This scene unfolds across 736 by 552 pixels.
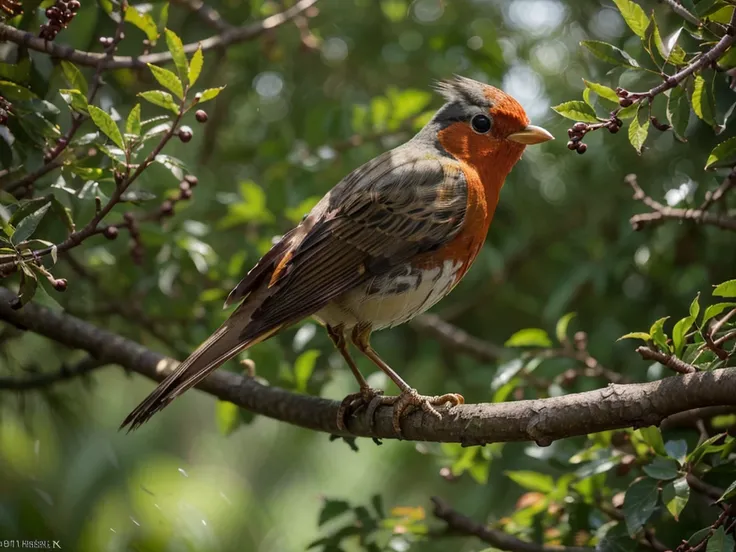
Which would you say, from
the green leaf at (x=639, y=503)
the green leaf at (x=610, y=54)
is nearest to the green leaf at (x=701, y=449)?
the green leaf at (x=639, y=503)

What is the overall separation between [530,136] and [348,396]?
5.21 ft

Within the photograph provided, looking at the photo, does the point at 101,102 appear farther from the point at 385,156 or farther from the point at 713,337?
the point at 713,337

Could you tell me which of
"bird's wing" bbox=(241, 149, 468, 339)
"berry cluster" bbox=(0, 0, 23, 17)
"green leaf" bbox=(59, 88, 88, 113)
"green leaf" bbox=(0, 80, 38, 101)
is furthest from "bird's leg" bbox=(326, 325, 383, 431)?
"berry cluster" bbox=(0, 0, 23, 17)

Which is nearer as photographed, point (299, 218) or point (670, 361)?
point (670, 361)

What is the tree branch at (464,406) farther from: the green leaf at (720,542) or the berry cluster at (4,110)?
the berry cluster at (4,110)

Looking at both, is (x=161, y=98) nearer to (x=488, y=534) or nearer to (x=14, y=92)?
(x=14, y=92)

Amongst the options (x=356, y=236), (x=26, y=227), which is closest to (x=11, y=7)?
(x=26, y=227)

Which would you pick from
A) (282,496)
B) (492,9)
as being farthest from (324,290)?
(282,496)

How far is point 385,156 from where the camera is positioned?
4555 mm

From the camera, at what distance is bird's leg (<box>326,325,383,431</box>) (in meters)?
3.79

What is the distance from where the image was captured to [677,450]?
3.22 m

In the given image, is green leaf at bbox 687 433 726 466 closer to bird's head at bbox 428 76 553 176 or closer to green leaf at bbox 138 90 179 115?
bird's head at bbox 428 76 553 176

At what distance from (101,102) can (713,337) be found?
116 inches

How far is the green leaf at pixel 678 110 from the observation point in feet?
9.66
